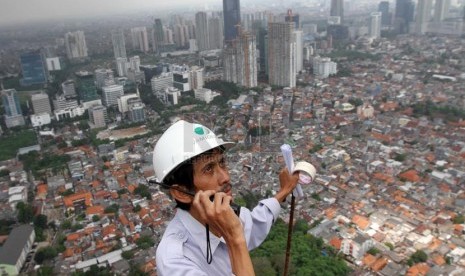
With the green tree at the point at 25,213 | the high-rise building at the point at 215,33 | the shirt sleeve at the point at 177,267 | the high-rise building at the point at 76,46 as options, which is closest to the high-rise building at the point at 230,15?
the high-rise building at the point at 215,33

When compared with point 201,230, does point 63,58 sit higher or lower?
lower

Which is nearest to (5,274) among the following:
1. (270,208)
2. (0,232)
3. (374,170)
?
(0,232)

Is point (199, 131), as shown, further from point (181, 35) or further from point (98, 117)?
point (181, 35)

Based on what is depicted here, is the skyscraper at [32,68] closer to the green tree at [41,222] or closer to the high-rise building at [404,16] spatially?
the green tree at [41,222]

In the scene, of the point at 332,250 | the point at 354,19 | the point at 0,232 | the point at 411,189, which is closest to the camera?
the point at 332,250

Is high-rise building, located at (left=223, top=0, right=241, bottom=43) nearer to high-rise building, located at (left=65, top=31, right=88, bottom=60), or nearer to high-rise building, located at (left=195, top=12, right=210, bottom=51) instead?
high-rise building, located at (left=195, top=12, right=210, bottom=51)

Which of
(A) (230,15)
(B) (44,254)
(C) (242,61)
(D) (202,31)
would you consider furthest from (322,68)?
(B) (44,254)

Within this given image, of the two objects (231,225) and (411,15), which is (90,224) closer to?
(231,225)
